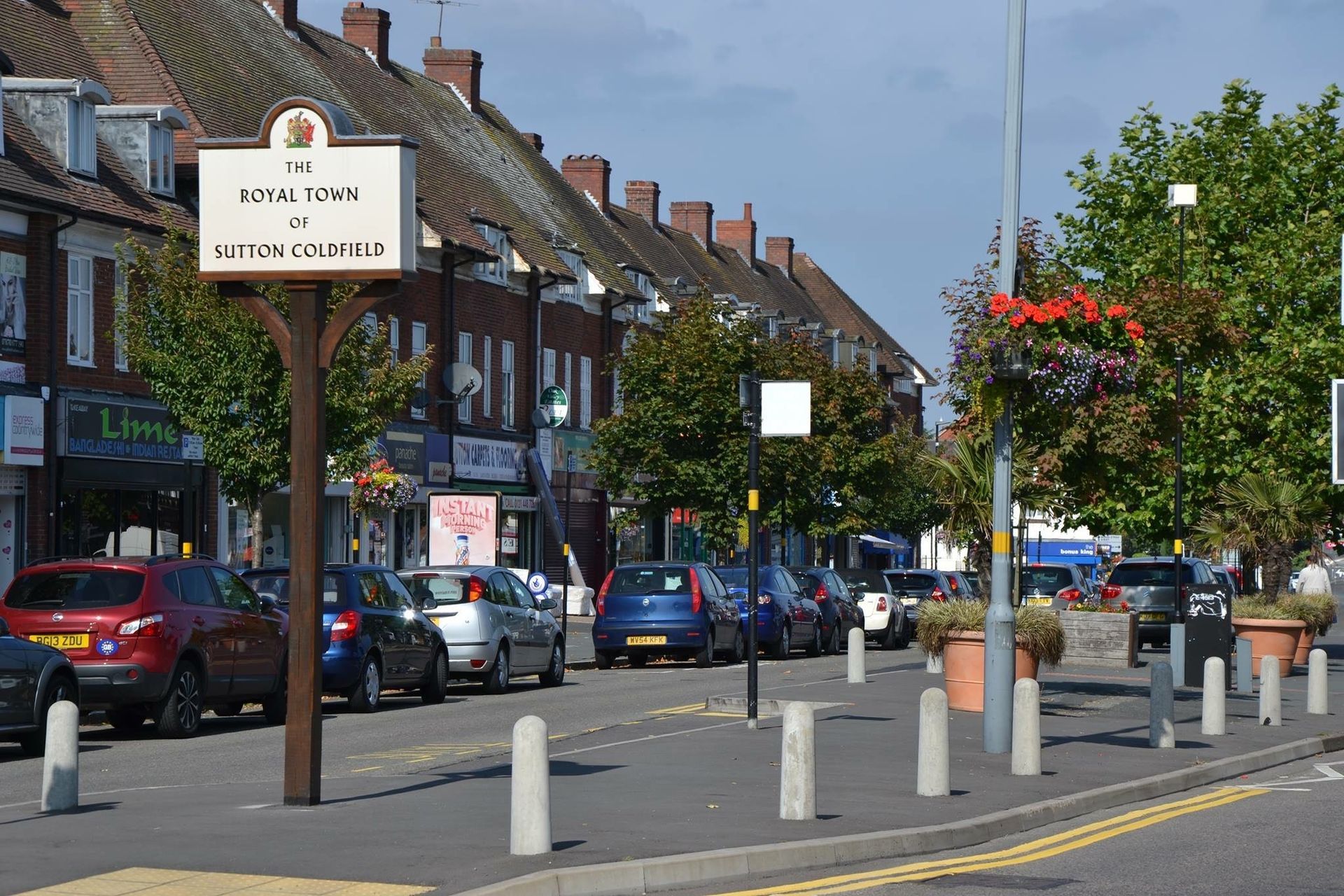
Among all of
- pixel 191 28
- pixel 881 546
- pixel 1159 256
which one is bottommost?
pixel 881 546

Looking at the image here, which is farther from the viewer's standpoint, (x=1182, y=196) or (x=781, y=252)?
(x=781, y=252)

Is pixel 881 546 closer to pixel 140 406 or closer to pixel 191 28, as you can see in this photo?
pixel 191 28

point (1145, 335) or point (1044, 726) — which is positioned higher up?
point (1145, 335)

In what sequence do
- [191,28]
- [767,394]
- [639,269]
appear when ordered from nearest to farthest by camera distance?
[767,394] < [191,28] < [639,269]

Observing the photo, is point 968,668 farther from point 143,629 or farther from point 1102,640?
point 1102,640

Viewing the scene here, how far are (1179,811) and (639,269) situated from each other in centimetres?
4577

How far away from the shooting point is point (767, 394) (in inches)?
715

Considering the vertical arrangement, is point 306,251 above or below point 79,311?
below

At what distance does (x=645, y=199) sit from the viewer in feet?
230

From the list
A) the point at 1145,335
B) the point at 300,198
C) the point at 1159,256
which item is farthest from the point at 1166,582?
the point at 300,198

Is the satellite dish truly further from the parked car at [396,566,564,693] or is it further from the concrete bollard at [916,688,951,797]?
the concrete bollard at [916,688,951,797]

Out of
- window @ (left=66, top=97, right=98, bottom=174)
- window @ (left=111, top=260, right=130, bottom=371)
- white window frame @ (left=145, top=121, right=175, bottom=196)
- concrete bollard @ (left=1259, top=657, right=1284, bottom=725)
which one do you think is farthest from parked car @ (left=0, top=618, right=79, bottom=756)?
white window frame @ (left=145, top=121, right=175, bottom=196)

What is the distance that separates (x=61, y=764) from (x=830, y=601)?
25368 millimetres

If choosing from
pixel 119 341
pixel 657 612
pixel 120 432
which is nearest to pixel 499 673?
pixel 657 612
